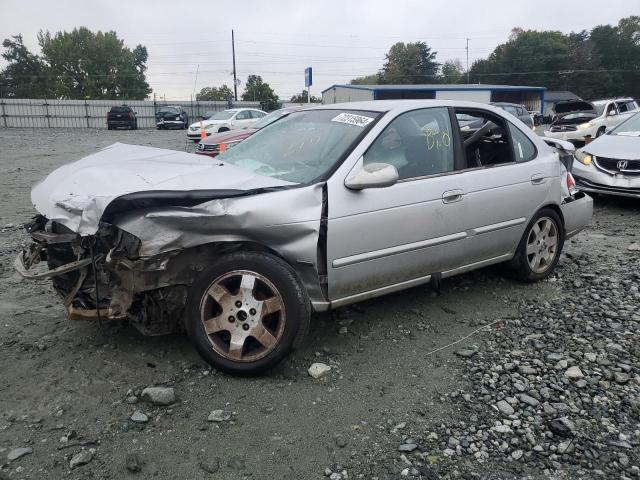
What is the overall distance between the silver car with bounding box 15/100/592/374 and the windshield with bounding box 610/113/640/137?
5474 millimetres

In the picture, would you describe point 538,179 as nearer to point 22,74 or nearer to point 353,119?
point 353,119

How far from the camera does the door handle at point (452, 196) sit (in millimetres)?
3732

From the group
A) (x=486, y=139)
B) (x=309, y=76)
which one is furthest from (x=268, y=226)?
(x=309, y=76)

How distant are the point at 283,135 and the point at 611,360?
9.05 ft

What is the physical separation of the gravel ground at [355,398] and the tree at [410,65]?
84730 millimetres

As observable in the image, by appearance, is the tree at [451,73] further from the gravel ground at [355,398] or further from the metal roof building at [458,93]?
the gravel ground at [355,398]

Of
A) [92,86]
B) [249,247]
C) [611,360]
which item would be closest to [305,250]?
[249,247]

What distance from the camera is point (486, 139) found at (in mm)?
4668

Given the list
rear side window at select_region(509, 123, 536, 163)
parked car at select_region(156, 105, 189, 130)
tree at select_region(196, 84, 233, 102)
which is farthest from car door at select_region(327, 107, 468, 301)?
tree at select_region(196, 84, 233, 102)

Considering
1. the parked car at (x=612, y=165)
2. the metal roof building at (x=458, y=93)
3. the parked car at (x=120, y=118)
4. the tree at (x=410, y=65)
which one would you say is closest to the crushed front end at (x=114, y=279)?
the parked car at (x=612, y=165)

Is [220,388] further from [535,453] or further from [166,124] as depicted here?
[166,124]

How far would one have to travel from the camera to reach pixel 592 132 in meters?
16.6

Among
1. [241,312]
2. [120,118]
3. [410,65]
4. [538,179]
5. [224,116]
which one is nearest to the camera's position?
[241,312]

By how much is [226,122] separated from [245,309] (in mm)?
20546
